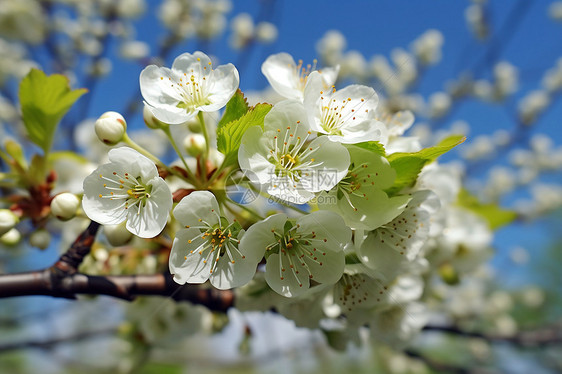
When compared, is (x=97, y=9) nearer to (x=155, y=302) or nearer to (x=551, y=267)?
(x=155, y=302)

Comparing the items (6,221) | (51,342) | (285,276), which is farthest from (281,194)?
(51,342)

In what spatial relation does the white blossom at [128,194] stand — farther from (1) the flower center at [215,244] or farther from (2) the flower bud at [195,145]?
(2) the flower bud at [195,145]

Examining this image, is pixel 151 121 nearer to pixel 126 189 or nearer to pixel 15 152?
pixel 126 189

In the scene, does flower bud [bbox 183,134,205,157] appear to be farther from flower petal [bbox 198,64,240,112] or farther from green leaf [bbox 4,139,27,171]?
green leaf [bbox 4,139,27,171]

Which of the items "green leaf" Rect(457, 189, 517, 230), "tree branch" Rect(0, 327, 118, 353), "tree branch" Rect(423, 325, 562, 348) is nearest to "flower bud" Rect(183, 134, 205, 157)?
"green leaf" Rect(457, 189, 517, 230)

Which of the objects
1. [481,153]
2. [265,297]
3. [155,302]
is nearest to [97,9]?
[155,302]

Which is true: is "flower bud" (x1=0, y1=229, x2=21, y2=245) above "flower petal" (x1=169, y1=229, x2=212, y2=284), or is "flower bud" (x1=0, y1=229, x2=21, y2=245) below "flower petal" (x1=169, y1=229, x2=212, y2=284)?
below
